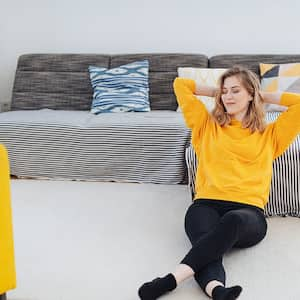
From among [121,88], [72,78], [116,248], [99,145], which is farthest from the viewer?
[72,78]

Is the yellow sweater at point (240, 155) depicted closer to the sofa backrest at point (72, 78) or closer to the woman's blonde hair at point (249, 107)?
the woman's blonde hair at point (249, 107)

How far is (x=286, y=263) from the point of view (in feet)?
5.79

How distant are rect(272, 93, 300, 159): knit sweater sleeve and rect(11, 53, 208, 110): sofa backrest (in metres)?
1.46

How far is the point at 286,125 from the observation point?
1926 millimetres

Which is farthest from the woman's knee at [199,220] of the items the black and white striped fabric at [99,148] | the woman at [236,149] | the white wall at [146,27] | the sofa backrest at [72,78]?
the white wall at [146,27]

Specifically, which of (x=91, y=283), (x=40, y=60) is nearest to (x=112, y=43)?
(x=40, y=60)

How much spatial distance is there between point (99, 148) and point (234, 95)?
1087 millimetres

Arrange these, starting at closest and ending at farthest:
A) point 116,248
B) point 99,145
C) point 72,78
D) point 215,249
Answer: point 215,249 → point 116,248 → point 99,145 → point 72,78

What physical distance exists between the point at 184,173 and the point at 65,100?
125cm

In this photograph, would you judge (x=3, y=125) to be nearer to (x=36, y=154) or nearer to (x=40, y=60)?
(x=36, y=154)

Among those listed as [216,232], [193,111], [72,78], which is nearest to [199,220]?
[216,232]

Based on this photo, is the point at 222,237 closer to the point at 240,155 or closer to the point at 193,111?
the point at 240,155

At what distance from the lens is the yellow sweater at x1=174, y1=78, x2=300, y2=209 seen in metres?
1.87

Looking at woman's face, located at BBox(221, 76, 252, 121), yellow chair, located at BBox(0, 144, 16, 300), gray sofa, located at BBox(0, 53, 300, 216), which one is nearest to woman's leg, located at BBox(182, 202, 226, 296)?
woman's face, located at BBox(221, 76, 252, 121)
